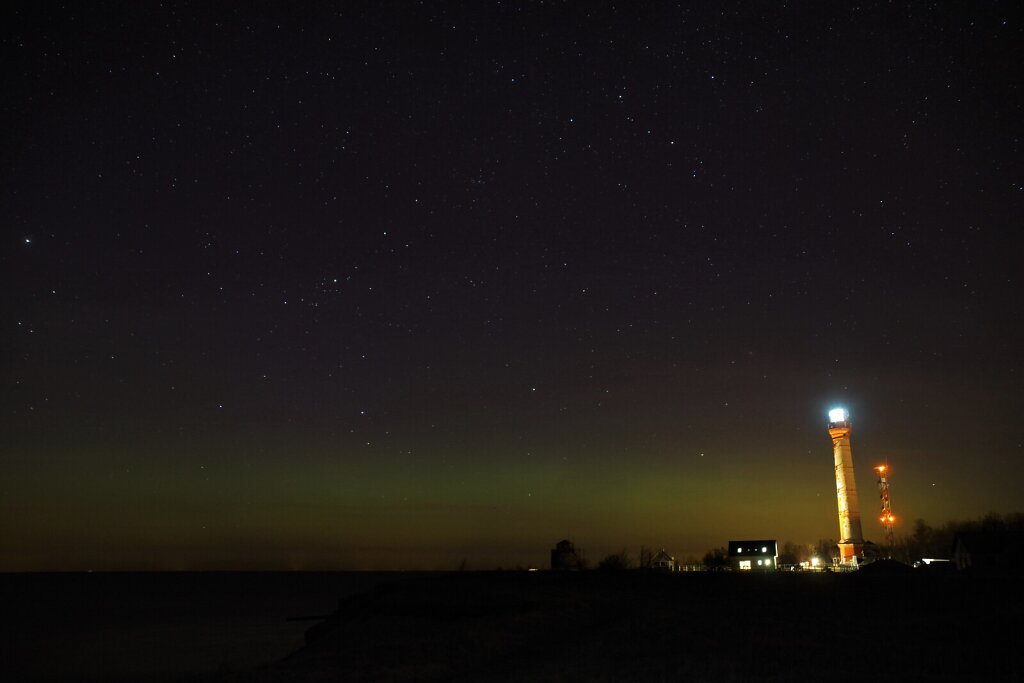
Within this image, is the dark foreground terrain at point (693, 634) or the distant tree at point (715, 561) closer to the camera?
the dark foreground terrain at point (693, 634)

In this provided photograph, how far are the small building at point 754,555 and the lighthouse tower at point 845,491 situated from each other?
41.9ft

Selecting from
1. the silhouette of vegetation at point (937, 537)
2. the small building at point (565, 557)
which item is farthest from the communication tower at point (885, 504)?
the small building at point (565, 557)

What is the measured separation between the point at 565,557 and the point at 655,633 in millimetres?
42114

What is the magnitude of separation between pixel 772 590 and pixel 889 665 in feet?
41.5

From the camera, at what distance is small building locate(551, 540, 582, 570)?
66.6 metres

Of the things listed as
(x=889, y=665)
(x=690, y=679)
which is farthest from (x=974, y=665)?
(x=690, y=679)

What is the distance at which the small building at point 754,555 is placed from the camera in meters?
84.9

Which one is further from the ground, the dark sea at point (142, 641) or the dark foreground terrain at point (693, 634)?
the dark foreground terrain at point (693, 634)

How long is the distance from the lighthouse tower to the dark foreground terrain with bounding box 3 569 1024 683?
2332 inches

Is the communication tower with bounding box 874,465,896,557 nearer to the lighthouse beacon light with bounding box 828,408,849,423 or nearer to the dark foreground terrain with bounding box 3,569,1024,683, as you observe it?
the lighthouse beacon light with bounding box 828,408,849,423

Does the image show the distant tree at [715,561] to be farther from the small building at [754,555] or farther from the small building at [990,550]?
the small building at [990,550]

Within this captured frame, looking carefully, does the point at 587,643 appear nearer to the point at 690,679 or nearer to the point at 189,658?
the point at 690,679

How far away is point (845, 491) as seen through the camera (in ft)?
319

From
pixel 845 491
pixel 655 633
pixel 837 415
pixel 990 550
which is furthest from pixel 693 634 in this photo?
pixel 837 415
